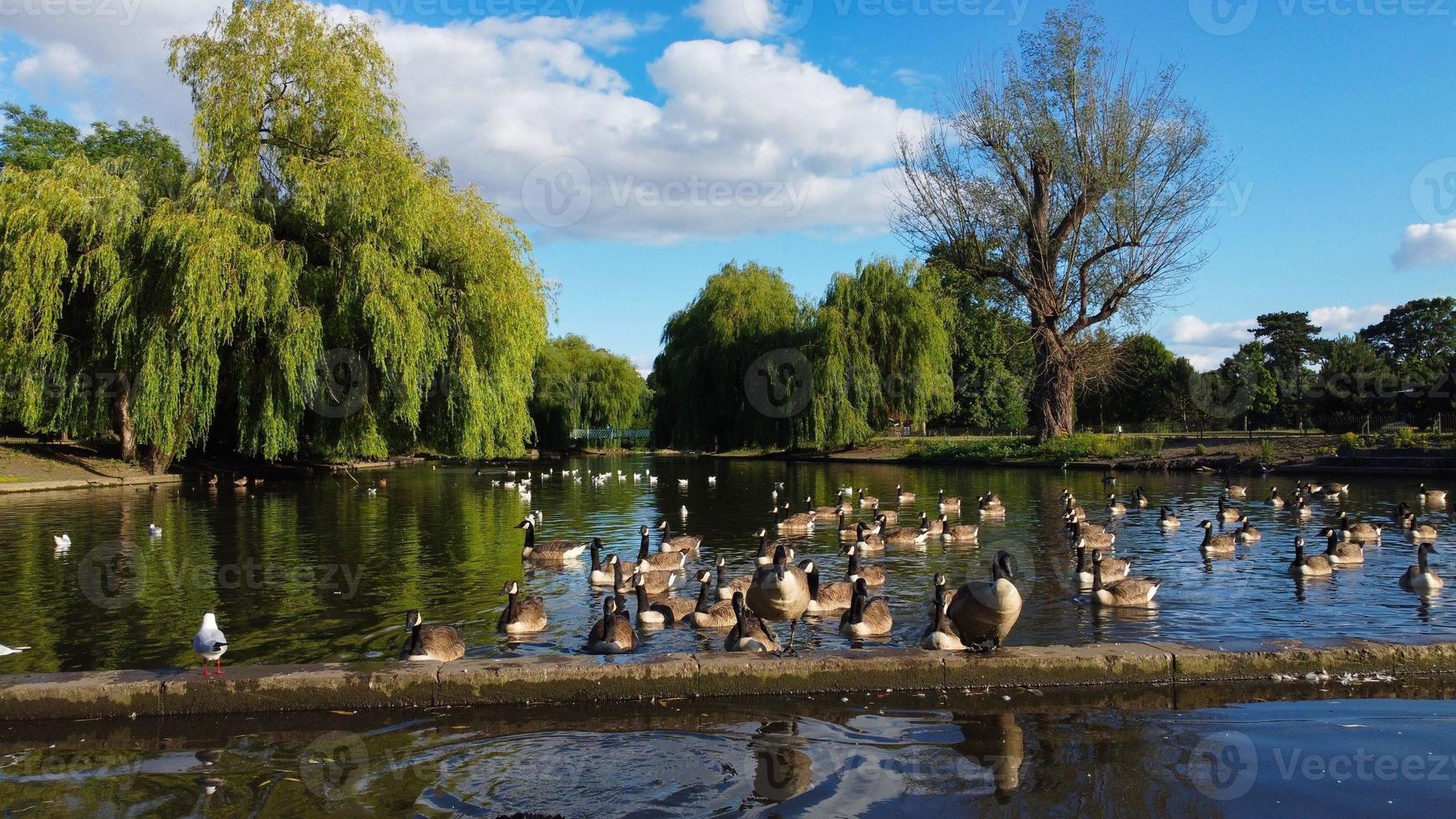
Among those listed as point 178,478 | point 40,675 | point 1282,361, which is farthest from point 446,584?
point 1282,361

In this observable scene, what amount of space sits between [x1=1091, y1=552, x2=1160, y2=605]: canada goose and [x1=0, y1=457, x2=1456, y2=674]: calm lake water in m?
0.22

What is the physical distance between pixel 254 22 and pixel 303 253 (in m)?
6.19

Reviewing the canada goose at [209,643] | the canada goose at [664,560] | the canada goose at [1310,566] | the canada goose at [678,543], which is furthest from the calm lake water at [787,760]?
the canada goose at [678,543]

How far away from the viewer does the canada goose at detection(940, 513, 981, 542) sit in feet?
55.4

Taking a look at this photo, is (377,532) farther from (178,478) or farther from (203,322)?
(178,478)

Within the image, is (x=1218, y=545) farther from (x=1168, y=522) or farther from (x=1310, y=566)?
(x=1168, y=522)

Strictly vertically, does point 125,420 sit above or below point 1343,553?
above

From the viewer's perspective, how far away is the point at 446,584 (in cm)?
1271

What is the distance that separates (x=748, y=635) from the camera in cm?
882

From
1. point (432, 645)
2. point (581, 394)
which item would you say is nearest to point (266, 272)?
point (432, 645)

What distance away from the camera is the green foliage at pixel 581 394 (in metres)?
63.5

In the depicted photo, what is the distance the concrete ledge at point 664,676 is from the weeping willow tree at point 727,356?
133ft

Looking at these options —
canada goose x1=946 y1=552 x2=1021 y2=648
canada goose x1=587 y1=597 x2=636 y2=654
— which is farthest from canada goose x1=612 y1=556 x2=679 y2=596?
canada goose x1=946 y1=552 x2=1021 y2=648

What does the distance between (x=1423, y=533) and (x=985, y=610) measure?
12527 millimetres
